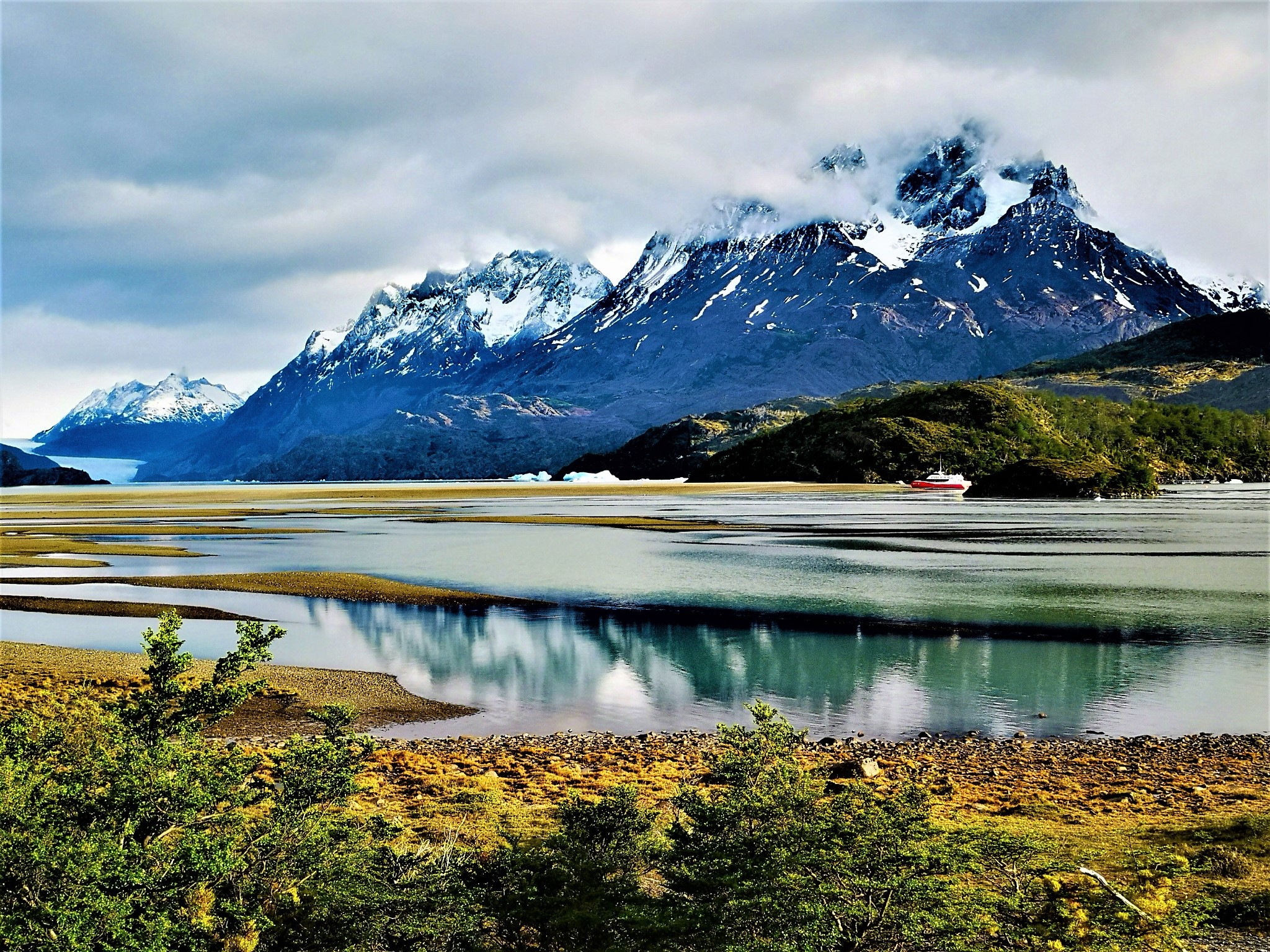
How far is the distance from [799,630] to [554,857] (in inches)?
999

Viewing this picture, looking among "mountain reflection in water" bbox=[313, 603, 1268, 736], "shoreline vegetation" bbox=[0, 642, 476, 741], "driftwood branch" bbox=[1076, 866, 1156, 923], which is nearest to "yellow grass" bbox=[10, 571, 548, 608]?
"mountain reflection in water" bbox=[313, 603, 1268, 736]

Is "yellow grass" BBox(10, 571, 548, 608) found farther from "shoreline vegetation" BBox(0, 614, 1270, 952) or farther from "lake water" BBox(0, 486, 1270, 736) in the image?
"shoreline vegetation" BBox(0, 614, 1270, 952)

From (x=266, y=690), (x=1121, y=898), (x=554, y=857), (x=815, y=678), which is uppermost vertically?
(x=1121, y=898)

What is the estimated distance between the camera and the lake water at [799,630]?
2611 centimetres

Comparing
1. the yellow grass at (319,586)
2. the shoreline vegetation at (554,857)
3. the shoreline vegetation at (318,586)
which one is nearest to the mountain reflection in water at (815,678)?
the shoreline vegetation at (318,586)

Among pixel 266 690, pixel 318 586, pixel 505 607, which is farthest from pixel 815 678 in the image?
pixel 318 586

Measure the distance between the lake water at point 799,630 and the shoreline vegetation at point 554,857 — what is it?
851 centimetres

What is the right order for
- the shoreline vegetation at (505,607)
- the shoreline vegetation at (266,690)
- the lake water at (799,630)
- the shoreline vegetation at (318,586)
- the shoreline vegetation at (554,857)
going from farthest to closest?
the shoreline vegetation at (318,586), the shoreline vegetation at (505,607), the lake water at (799,630), the shoreline vegetation at (266,690), the shoreline vegetation at (554,857)

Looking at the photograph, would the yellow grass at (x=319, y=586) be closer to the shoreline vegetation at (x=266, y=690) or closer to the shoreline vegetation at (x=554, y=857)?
the shoreline vegetation at (x=266, y=690)

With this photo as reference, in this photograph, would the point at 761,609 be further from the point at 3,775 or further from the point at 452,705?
the point at 3,775

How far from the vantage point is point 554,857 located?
12961mm

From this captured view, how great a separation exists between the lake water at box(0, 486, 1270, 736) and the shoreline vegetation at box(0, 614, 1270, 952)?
8508 millimetres

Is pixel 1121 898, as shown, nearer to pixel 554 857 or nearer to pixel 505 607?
pixel 554 857

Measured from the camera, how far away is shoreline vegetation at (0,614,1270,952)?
10.7m
